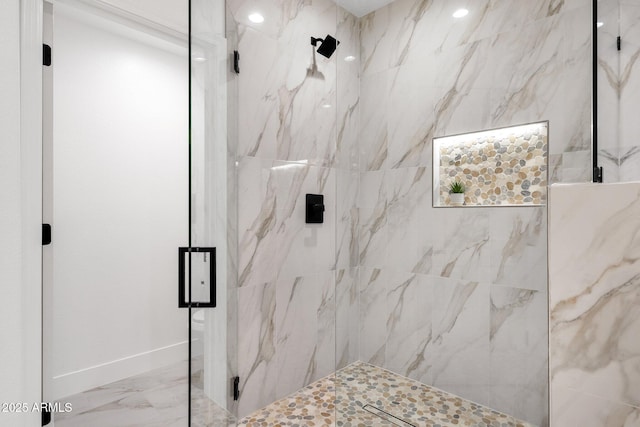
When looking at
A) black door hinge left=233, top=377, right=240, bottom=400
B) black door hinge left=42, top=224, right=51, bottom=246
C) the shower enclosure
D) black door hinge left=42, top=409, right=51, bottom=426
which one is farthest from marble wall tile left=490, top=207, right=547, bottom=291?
black door hinge left=42, top=409, right=51, bottom=426

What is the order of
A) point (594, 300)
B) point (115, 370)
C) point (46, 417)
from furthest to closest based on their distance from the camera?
point (115, 370)
point (46, 417)
point (594, 300)

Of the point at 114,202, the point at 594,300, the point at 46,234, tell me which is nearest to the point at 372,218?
the point at 594,300

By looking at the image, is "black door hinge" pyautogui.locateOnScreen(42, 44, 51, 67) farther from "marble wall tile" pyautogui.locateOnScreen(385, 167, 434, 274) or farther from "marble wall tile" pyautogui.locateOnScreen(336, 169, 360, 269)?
"marble wall tile" pyautogui.locateOnScreen(385, 167, 434, 274)

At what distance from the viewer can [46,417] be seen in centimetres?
121

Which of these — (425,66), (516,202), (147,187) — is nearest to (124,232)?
(147,187)

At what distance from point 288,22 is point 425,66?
25.0 inches

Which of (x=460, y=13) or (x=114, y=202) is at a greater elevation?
(x=460, y=13)

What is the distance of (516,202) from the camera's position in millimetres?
1042

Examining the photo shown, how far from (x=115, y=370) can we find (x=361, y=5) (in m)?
2.57

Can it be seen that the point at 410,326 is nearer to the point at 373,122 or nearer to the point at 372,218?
the point at 372,218

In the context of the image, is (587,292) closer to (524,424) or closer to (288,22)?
(524,424)

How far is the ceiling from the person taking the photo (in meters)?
1.19
